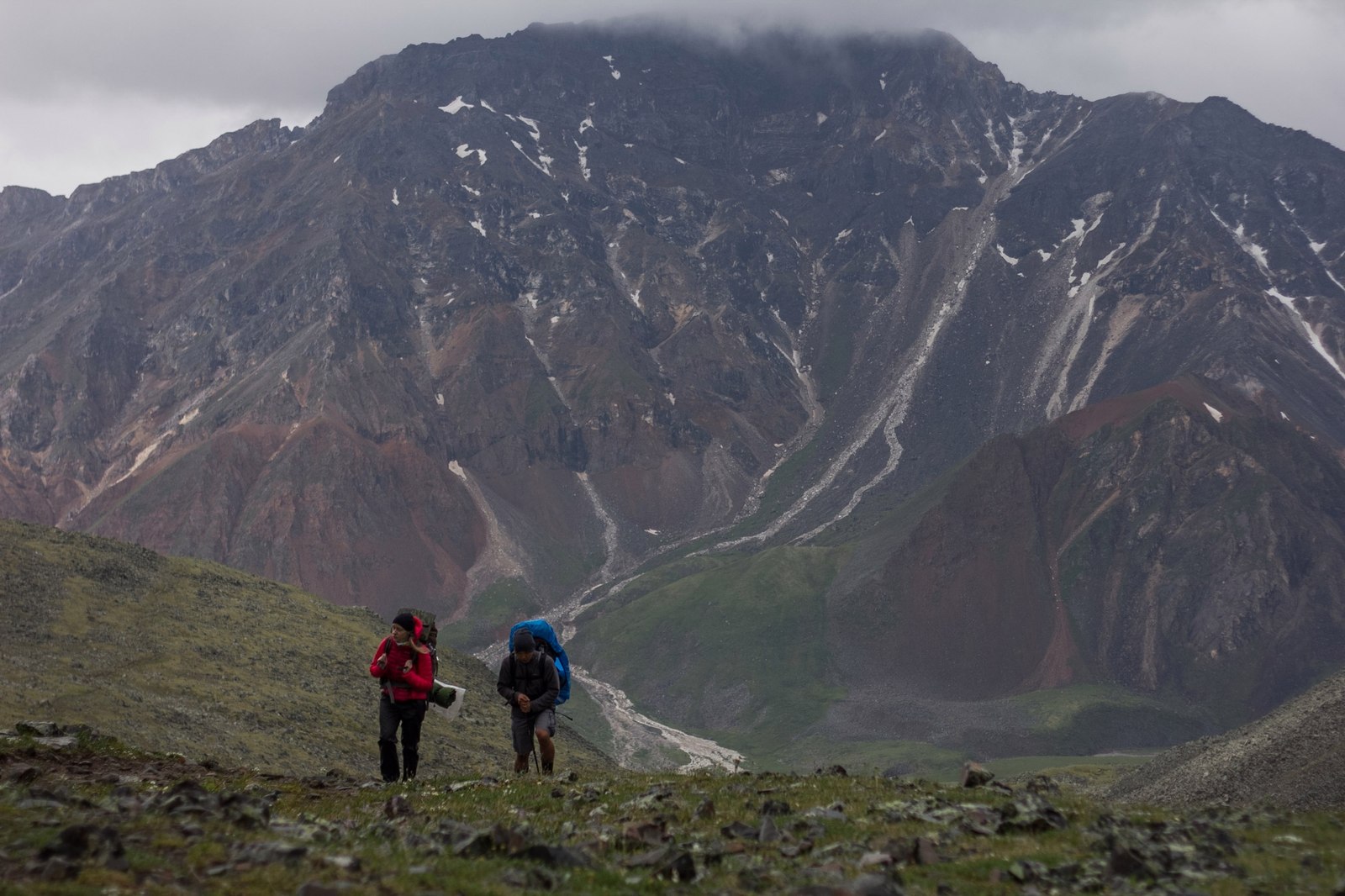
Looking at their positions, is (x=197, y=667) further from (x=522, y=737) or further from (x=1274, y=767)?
(x=1274, y=767)

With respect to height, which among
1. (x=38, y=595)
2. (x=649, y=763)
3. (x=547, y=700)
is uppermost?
(x=38, y=595)

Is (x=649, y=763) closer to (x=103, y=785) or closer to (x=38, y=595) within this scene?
(x=38, y=595)

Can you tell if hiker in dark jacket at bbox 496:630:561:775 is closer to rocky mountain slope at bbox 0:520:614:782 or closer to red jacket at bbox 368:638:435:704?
red jacket at bbox 368:638:435:704

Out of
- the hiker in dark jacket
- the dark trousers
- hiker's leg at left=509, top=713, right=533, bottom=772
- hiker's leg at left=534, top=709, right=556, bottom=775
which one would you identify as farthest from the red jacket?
hiker's leg at left=534, top=709, right=556, bottom=775

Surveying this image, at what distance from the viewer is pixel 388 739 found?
27562mm

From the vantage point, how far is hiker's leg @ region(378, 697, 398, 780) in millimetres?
27156

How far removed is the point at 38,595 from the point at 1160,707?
174119 mm

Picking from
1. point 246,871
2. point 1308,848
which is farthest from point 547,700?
point 1308,848

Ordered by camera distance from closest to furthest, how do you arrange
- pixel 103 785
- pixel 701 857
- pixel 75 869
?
pixel 75 869, pixel 701 857, pixel 103 785

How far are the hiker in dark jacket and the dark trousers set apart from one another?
6.64 ft

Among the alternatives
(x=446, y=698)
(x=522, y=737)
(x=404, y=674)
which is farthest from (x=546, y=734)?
(x=404, y=674)

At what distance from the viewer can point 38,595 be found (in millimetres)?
67750

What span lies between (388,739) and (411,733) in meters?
0.53

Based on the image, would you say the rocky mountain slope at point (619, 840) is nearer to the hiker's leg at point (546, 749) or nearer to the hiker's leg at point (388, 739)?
the hiker's leg at point (388, 739)
